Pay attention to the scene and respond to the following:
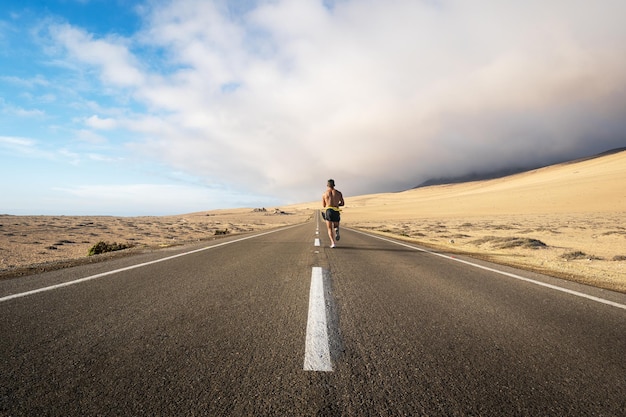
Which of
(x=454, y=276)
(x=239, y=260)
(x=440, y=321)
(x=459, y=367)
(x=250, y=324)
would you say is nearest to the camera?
(x=459, y=367)

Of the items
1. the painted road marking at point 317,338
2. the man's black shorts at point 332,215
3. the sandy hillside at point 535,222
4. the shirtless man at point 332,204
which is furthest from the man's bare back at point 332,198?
the painted road marking at point 317,338

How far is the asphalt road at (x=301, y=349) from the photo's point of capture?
72.4 inches

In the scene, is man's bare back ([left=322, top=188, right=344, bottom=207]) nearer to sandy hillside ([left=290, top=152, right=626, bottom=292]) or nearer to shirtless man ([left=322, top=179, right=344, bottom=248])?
shirtless man ([left=322, top=179, right=344, bottom=248])

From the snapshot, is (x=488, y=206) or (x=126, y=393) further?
(x=488, y=206)

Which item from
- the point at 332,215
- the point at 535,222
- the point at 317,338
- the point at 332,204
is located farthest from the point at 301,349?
the point at 535,222

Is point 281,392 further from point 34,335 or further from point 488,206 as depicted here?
point 488,206

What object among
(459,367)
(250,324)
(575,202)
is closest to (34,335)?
(250,324)

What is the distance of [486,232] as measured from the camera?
2553cm

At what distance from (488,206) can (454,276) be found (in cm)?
6423

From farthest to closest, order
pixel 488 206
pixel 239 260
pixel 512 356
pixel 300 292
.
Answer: pixel 488 206
pixel 239 260
pixel 300 292
pixel 512 356

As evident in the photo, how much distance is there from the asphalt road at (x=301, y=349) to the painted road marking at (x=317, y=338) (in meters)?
0.03

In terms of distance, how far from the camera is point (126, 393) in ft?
6.19

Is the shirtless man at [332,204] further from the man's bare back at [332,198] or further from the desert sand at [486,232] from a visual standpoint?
the desert sand at [486,232]

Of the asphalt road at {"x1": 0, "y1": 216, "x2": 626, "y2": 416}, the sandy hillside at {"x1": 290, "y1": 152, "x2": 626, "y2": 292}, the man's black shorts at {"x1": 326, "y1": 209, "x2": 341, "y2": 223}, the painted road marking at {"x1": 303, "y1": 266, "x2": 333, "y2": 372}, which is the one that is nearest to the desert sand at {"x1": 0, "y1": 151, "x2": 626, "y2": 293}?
the sandy hillside at {"x1": 290, "y1": 152, "x2": 626, "y2": 292}
